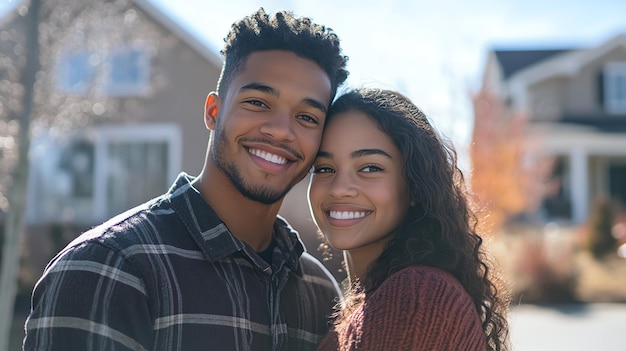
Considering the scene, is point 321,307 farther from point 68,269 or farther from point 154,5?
point 154,5

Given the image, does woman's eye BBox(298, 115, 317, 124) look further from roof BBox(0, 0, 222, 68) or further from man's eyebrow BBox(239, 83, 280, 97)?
roof BBox(0, 0, 222, 68)

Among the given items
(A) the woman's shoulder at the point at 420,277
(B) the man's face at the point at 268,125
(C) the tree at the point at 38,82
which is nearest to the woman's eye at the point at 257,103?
(B) the man's face at the point at 268,125

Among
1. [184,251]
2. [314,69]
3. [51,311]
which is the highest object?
[314,69]

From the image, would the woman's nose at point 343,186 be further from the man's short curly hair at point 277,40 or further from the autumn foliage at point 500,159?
the autumn foliage at point 500,159

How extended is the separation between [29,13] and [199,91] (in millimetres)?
9387

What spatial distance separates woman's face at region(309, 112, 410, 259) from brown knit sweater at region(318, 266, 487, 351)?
1.59 feet

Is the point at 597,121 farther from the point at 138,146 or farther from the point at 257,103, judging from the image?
the point at 257,103

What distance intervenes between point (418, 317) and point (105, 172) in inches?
608

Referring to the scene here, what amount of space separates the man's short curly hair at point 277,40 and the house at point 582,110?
20999 mm

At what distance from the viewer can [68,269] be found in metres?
2.16

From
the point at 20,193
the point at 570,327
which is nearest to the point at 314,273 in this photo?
the point at 20,193

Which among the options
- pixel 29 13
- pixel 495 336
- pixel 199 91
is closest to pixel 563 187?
pixel 199 91

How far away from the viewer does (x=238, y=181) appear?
9.40 ft

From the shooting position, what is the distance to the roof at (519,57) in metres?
26.9
